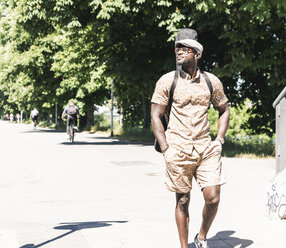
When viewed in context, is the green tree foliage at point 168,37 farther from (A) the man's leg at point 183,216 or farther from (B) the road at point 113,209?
(A) the man's leg at point 183,216

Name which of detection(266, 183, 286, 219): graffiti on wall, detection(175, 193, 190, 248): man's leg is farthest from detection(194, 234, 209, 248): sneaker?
detection(266, 183, 286, 219): graffiti on wall

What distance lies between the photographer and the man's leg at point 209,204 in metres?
3.99

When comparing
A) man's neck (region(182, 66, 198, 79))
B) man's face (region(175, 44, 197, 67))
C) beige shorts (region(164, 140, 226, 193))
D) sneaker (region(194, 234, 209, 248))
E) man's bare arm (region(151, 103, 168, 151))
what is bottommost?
sneaker (region(194, 234, 209, 248))

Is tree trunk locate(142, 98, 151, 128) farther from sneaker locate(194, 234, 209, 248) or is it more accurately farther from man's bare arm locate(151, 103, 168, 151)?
man's bare arm locate(151, 103, 168, 151)

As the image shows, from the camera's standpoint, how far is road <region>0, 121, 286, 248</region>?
191 inches

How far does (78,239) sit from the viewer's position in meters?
4.86

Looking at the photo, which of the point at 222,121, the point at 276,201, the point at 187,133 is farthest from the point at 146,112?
the point at 187,133

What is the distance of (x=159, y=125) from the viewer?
158 inches

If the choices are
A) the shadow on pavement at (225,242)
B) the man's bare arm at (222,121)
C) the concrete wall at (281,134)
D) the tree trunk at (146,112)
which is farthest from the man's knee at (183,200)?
the tree trunk at (146,112)

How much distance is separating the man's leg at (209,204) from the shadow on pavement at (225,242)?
447 millimetres

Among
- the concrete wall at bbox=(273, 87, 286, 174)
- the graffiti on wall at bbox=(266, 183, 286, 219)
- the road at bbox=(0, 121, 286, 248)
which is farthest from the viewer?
the concrete wall at bbox=(273, 87, 286, 174)

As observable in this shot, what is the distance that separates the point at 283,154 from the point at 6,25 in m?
30.3

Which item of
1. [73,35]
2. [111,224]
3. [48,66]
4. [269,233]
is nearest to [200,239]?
[269,233]

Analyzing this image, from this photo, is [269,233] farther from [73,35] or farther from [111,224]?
[73,35]
